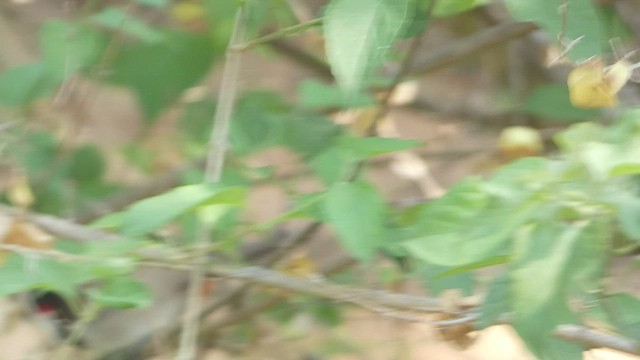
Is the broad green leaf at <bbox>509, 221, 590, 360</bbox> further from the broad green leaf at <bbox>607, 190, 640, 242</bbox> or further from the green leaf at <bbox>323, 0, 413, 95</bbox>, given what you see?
the green leaf at <bbox>323, 0, 413, 95</bbox>

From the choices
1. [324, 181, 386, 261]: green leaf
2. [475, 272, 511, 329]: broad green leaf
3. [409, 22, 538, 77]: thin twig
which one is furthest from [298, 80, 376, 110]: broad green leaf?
[475, 272, 511, 329]: broad green leaf

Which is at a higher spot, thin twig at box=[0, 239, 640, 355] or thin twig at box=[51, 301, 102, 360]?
thin twig at box=[51, 301, 102, 360]

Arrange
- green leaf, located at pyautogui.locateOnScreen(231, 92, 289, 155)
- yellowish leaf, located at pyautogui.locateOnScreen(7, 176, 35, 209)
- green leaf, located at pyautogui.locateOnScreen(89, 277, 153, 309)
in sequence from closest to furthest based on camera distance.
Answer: green leaf, located at pyautogui.locateOnScreen(89, 277, 153, 309) → green leaf, located at pyautogui.locateOnScreen(231, 92, 289, 155) → yellowish leaf, located at pyautogui.locateOnScreen(7, 176, 35, 209)

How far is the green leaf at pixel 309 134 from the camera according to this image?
0.92 m

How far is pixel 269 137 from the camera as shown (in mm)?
938

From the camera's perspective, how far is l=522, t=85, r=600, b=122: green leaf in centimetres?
119

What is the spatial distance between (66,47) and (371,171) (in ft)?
1.91

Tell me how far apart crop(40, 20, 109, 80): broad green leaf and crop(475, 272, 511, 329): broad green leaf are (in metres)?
0.59

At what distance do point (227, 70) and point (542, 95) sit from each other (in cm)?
60

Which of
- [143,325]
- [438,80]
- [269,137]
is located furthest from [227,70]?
[438,80]

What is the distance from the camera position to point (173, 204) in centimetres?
66

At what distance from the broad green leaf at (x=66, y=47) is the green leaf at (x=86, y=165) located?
20 centimetres

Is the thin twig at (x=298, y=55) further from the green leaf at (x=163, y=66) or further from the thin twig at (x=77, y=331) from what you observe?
the thin twig at (x=77, y=331)

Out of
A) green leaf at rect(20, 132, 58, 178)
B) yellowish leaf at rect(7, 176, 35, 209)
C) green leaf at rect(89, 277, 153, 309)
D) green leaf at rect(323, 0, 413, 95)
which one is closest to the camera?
green leaf at rect(323, 0, 413, 95)
